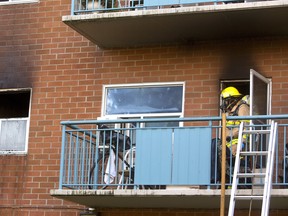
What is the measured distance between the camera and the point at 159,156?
1342 centimetres

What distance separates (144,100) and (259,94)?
2117 millimetres

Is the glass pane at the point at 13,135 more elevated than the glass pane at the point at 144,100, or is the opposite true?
the glass pane at the point at 144,100

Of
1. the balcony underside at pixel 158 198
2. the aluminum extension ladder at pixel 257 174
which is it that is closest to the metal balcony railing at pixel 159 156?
the balcony underside at pixel 158 198

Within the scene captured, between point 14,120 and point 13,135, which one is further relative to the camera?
point 14,120

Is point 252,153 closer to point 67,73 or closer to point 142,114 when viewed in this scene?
point 142,114

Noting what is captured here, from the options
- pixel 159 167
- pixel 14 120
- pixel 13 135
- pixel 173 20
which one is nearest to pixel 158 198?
pixel 159 167

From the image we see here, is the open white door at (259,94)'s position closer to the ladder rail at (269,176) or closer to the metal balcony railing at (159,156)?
the metal balcony railing at (159,156)

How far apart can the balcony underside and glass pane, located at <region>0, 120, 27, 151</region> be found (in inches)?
78.6

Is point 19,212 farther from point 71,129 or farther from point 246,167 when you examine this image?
point 246,167

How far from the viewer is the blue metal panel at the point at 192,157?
1317 centimetres

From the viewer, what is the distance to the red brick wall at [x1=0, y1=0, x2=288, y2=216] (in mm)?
14773

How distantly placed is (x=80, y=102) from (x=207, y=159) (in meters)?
3.20

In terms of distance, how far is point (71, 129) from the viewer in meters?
14.6

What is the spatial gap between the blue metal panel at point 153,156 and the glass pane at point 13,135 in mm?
3032
